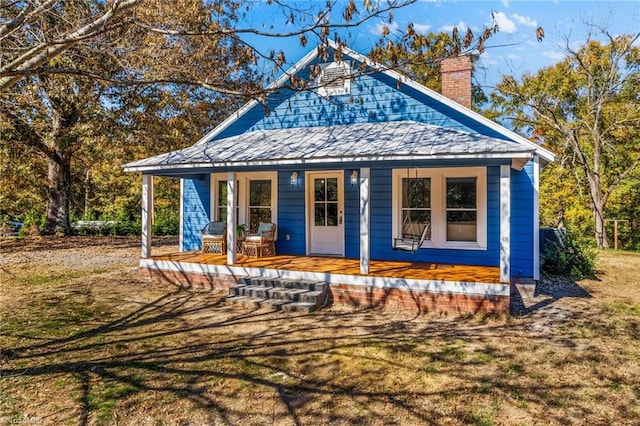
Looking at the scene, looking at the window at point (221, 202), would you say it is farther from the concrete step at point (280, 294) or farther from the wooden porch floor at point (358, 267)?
the concrete step at point (280, 294)

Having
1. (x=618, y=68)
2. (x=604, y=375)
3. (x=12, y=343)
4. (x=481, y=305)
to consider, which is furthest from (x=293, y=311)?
(x=618, y=68)

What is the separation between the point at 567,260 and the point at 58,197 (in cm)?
1855

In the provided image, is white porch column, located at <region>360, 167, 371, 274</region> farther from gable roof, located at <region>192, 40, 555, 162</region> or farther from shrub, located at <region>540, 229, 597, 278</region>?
shrub, located at <region>540, 229, 597, 278</region>

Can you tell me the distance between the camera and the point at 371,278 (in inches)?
281

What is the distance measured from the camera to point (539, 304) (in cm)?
718

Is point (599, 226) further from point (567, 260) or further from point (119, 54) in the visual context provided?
point (119, 54)

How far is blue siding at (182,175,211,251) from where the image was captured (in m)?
11.0

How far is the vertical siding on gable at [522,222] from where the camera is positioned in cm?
Result: 841

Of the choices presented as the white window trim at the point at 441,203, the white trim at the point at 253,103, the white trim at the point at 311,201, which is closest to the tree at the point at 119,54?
the white trim at the point at 253,103

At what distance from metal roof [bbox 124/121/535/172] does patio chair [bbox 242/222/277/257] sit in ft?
6.72

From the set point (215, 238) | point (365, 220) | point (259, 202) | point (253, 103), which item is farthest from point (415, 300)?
point (253, 103)

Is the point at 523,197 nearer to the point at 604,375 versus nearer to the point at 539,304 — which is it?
the point at 539,304

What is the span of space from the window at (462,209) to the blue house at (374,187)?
0.02 meters

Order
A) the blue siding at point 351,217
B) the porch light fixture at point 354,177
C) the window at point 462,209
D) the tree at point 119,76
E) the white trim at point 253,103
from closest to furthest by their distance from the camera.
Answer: the tree at point 119,76, the window at point 462,209, the porch light fixture at point 354,177, the blue siding at point 351,217, the white trim at point 253,103
